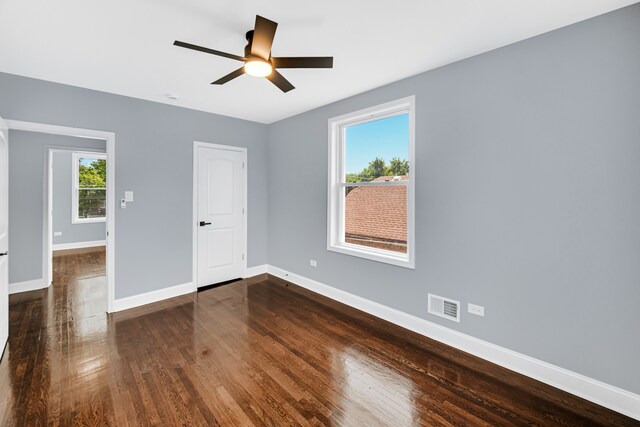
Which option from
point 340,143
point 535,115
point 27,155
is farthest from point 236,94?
point 27,155

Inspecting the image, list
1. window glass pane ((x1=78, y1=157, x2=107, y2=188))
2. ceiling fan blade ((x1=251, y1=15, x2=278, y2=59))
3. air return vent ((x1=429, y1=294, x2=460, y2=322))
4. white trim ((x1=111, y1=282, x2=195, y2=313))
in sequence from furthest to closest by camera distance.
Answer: window glass pane ((x1=78, y1=157, x2=107, y2=188)) < white trim ((x1=111, y1=282, x2=195, y2=313)) < air return vent ((x1=429, y1=294, x2=460, y2=322)) < ceiling fan blade ((x1=251, y1=15, x2=278, y2=59))

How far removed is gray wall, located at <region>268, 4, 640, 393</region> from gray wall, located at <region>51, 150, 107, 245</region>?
25.9 feet

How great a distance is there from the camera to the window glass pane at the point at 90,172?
7.29 metres

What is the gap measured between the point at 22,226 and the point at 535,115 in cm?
633

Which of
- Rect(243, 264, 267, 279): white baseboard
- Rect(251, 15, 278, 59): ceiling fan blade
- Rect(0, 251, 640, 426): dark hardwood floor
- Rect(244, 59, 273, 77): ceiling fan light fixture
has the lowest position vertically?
Rect(0, 251, 640, 426): dark hardwood floor

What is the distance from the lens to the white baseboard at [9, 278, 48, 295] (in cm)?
406

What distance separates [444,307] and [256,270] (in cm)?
316

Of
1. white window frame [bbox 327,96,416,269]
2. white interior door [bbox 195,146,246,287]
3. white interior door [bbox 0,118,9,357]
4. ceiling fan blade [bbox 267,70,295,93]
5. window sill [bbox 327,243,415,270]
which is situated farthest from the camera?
white interior door [bbox 195,146,246,287]

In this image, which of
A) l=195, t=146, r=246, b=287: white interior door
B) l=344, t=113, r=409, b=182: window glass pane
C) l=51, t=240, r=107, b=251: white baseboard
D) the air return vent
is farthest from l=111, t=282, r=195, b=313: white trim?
l=51, t=240, r=107, b=251: white baseboard

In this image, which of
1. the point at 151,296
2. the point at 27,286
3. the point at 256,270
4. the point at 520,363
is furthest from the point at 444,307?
the point at 27,286

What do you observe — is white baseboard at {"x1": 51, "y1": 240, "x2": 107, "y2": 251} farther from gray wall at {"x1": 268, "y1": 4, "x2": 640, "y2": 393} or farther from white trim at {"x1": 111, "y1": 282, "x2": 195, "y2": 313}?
gray wall at {"x1": 268, "y1": 4, "x2": 640, "y2": 393}

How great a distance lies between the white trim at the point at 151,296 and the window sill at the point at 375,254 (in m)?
2.13

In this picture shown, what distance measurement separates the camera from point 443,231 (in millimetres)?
2770

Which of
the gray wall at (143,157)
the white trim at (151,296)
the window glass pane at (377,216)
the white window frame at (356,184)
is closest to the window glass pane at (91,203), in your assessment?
the gray wall at (143,157)
